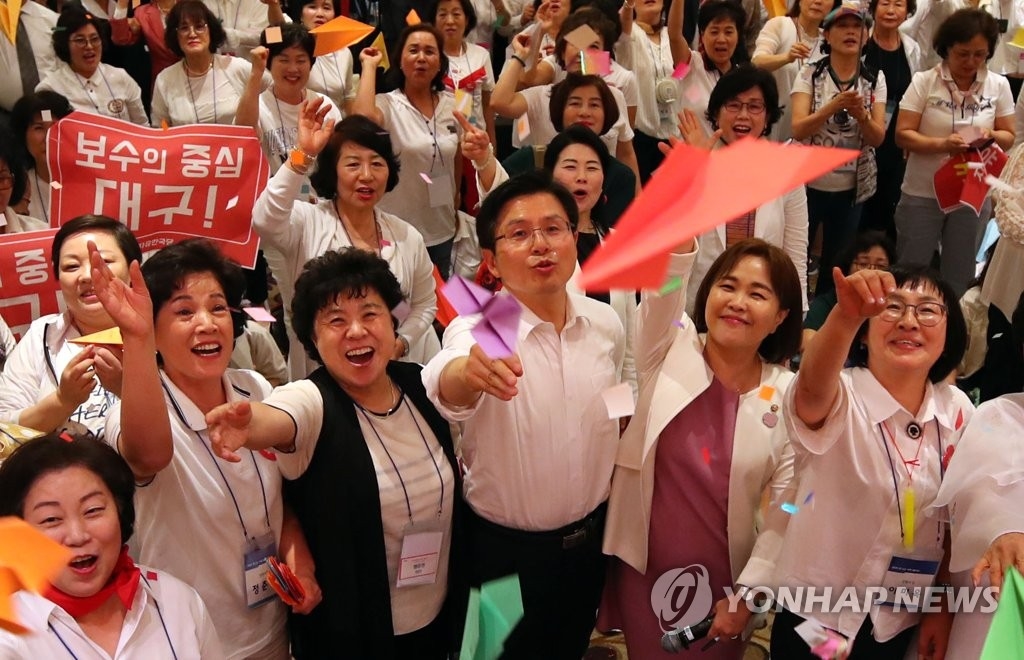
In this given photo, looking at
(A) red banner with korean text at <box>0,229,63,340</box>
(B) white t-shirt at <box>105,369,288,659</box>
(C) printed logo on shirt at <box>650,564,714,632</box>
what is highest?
(A) red banner with korean text at <box>0,229,63,340</box>

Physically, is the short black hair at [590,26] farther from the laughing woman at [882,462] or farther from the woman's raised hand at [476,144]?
the laughing woman at [882,462]

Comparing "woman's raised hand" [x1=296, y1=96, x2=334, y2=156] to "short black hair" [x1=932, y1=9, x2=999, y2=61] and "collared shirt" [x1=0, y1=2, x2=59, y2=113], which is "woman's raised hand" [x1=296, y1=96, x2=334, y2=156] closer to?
"collared shirt" [x1=0, y1=2, x2=59, y2=113]

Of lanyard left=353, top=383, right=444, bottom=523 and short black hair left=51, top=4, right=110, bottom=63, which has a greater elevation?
short black hair left=51, top=4, right=110, bottom=63

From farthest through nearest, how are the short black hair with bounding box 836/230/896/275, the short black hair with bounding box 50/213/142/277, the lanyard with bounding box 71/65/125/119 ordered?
the lanyard with bounding box 71/65/125/119, the short black hair with bounding box 836/230/896/275, the short black hair with bounding box 50/213/142/277

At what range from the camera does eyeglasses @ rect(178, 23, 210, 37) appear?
402 cm

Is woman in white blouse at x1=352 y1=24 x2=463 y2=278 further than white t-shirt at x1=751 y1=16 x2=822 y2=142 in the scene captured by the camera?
No

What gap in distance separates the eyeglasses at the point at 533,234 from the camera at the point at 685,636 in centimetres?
→ 85

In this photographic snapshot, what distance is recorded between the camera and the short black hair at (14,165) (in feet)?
10.0

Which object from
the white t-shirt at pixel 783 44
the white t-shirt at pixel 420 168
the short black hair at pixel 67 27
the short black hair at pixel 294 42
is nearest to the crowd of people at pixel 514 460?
the white t-shirt at pixel 420 168

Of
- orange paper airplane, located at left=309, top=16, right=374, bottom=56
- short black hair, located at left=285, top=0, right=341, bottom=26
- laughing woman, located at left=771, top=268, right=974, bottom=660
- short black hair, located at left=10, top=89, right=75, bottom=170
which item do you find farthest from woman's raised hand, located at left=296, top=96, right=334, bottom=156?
Result: short black hair, located at left=285, top=0, right=341, bottom=26

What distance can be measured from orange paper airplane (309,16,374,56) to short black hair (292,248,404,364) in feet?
6.75

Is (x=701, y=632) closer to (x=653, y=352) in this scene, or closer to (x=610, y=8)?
(x=653, y=352)

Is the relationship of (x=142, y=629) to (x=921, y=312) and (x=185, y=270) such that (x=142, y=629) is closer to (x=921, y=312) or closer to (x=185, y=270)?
(x=185, y=270)

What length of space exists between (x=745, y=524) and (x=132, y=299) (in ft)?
4.17
